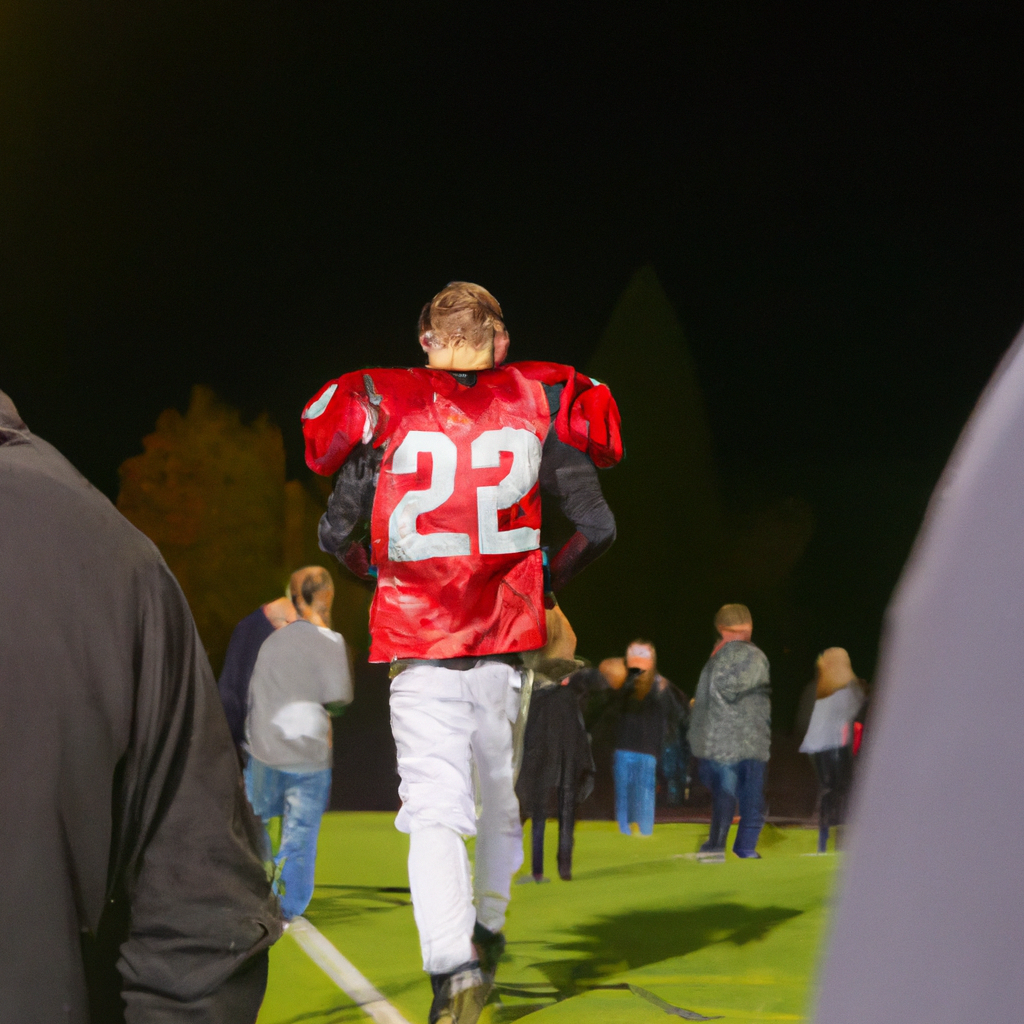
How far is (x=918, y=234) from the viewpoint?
13758 millimetres

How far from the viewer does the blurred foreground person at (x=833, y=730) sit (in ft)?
23.8

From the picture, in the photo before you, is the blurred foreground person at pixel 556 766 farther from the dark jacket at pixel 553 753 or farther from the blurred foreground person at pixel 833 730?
the blurred foreground person at pixel 833 730

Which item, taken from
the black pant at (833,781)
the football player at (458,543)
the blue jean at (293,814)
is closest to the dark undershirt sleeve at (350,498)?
the football player at (458,543)

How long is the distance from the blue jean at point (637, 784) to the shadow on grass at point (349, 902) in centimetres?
261

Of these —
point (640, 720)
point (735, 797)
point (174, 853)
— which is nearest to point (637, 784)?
point (640, 720)

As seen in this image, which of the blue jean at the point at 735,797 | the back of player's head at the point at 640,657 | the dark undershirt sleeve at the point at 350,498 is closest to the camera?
the dark undershirt sleeve at the point at 350,498

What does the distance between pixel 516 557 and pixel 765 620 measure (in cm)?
1601

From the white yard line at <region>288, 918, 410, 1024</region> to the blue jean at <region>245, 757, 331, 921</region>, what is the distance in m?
0.20

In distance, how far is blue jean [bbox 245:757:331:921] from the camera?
467cm

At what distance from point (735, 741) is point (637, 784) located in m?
0.89

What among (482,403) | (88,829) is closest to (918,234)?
(482,403)

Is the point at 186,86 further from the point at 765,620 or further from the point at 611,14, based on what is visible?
the point at 765,620

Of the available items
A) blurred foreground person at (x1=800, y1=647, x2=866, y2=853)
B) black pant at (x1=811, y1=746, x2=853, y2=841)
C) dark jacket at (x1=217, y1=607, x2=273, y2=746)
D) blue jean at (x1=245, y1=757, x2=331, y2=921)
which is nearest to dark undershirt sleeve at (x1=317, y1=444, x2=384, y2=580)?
blue jean at (x1=245, y1=757, x2=331, y2=921)

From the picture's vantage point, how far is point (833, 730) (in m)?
7.32
